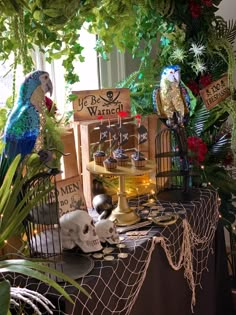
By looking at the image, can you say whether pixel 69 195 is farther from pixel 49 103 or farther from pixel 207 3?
pixel 207 3

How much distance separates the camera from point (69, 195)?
1.36 m

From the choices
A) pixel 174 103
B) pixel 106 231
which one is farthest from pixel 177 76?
pixel 106 231

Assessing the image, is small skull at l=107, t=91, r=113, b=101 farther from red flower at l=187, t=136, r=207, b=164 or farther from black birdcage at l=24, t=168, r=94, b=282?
black birdcage at l=24, t=168, r=94, b=282

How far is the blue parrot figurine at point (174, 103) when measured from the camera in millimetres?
1566

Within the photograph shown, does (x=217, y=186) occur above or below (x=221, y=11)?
below

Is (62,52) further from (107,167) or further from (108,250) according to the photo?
(108,250)

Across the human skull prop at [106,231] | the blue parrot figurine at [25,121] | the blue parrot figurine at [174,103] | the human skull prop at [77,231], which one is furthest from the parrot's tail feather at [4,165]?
the blue parrot figurine at [174,103]

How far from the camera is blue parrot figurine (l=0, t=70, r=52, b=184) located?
3.76 ft

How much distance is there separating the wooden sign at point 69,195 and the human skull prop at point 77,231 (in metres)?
0.13

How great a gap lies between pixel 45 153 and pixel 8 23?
37 cm

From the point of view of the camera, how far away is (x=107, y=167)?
140cm

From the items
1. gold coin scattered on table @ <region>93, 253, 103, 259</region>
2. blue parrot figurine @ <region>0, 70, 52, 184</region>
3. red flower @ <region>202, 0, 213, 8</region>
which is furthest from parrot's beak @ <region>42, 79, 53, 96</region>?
red flower @ <region>202, 0, 213, 8</region>

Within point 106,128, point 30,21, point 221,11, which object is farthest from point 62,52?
point 221,11

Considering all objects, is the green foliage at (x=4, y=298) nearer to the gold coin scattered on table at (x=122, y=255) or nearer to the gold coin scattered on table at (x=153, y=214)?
the gold coin scattered on table at (x=122, y=255)
